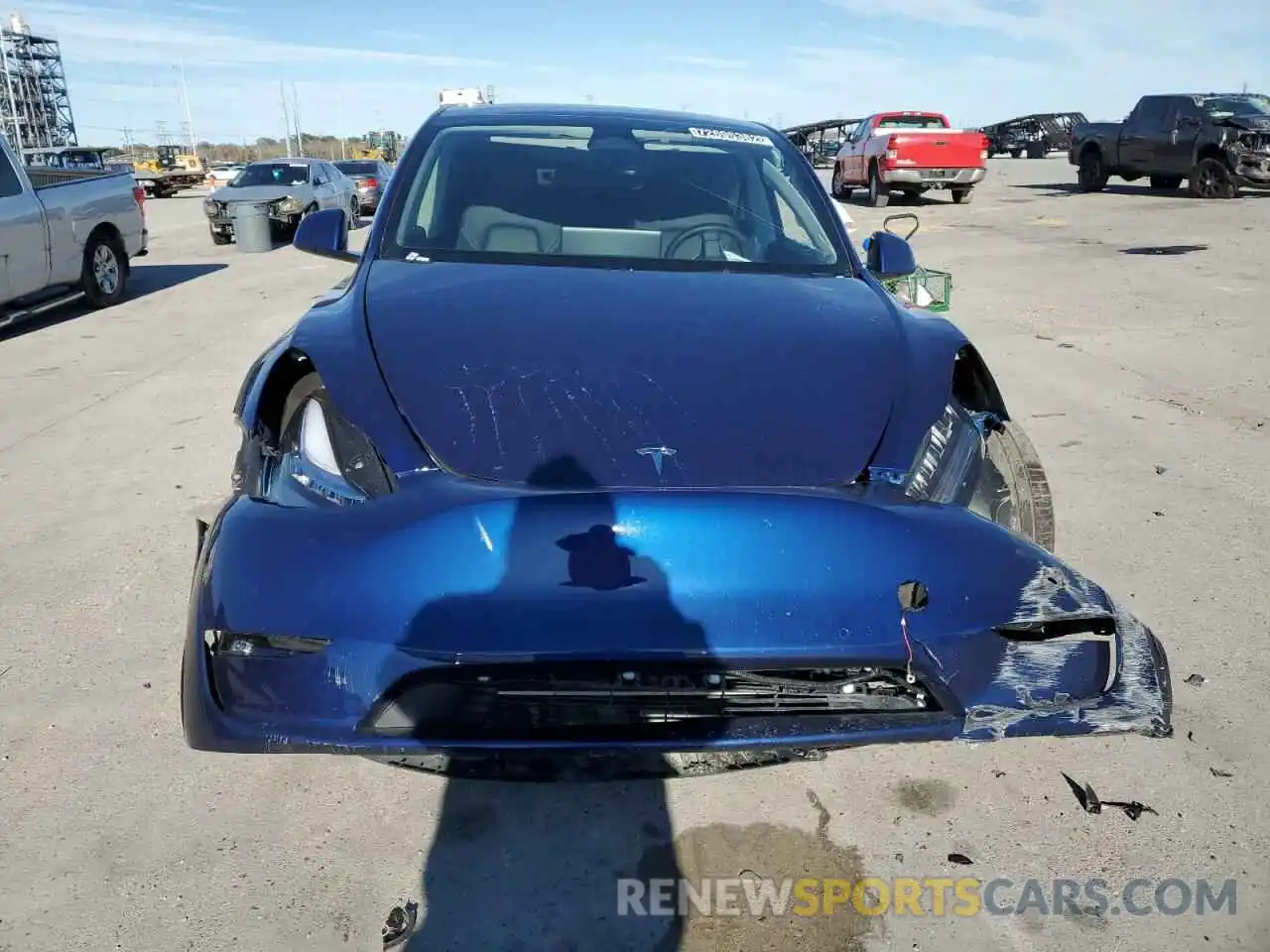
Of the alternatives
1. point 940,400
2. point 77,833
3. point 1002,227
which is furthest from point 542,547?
point 1002,227

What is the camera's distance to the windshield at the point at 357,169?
23.8 meters

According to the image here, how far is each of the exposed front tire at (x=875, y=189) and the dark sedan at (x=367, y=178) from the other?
10138 millimetres

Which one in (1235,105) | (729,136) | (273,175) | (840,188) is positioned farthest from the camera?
(840,188)

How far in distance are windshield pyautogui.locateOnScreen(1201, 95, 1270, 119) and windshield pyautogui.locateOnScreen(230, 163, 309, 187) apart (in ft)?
52.9

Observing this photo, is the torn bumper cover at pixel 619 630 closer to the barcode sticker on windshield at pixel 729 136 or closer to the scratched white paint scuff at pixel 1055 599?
the scratched white paint scuff at pixel 1055 599

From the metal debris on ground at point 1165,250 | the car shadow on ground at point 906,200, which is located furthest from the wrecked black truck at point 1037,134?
the metal debris on ground at point 1165,250

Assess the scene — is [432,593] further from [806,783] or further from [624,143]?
[624,143]

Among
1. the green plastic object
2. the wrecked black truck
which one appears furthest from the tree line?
the green plastic object

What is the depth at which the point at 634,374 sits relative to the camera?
227 cm

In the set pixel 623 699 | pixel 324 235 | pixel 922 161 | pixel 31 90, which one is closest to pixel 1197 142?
pixel 922 161

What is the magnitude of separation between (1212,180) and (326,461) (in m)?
19.9

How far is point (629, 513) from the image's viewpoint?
5.97ft

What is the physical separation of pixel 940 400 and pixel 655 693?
0.99m

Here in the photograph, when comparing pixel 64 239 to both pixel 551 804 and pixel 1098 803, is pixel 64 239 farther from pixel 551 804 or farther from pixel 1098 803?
pixel 1098 803
